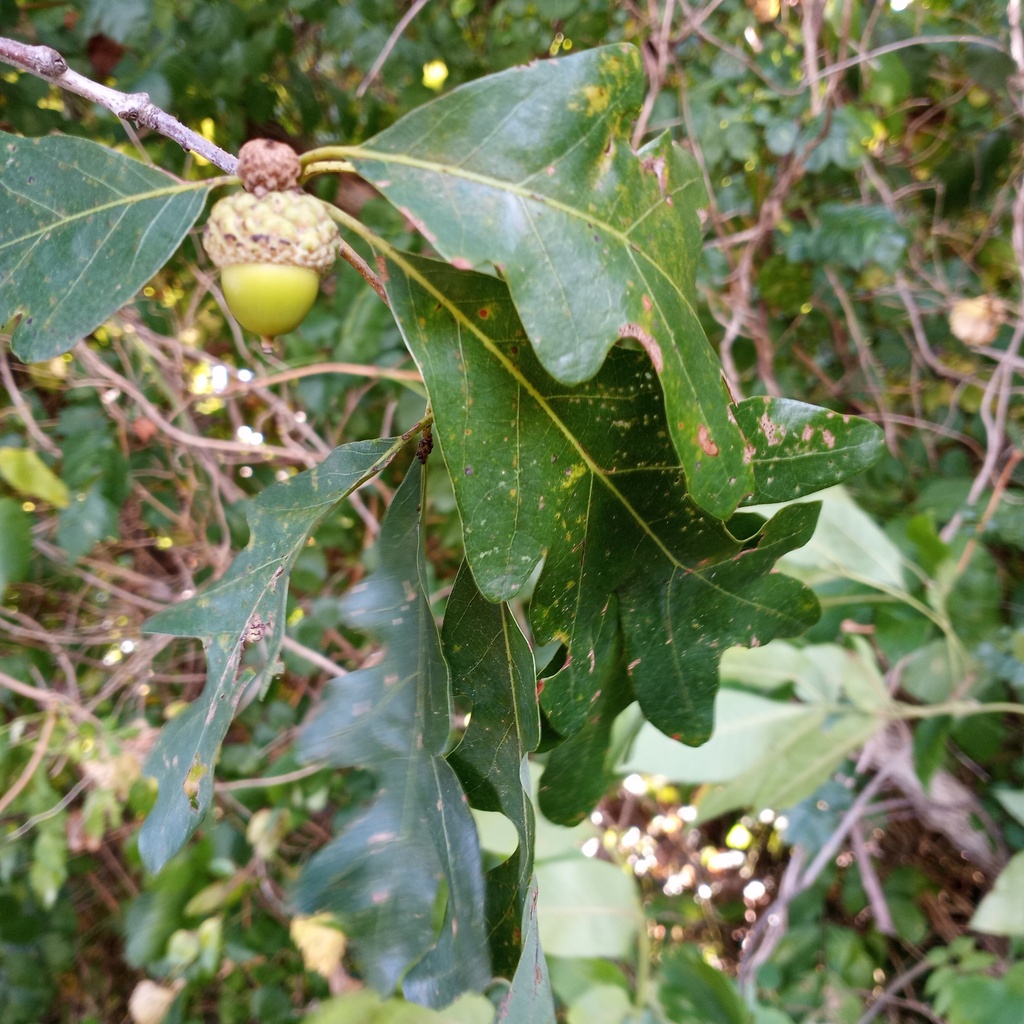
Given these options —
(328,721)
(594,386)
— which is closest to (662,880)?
(328,721)

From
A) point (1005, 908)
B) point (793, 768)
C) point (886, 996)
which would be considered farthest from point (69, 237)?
point (886, 996)

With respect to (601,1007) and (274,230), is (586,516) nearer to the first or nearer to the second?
(274,230)

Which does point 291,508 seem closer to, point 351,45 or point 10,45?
point 10,45

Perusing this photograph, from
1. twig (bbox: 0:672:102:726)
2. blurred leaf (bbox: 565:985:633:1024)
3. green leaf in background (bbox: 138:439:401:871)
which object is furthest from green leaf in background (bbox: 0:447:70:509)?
blurred leaf (bbox: 565:985:633:1024)

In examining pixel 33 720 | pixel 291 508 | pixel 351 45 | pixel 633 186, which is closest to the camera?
pixel 633 186

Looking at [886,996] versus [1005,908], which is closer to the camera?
[1005,908]

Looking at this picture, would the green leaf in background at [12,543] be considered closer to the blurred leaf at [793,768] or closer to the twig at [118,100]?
the twig at [118,100]
